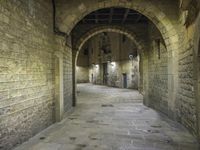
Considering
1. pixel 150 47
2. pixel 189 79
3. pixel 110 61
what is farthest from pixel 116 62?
pixel 189 79

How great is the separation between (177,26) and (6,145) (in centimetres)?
486

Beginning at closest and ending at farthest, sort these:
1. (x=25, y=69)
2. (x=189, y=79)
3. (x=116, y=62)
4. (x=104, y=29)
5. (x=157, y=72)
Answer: (x=25, y=69), (x=189, y=79), (x=157, y=72), (x=104, y=29), (x=116, y=62)

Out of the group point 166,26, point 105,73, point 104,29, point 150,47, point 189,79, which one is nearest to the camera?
point 189,79

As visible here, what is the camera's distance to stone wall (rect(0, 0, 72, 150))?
11.1ft

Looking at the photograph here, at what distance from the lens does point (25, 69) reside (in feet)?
13.4

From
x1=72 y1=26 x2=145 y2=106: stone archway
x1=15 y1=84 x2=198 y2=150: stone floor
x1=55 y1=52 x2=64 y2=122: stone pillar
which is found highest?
x1=72 y1=26 x2=145 y2=106: stone archway

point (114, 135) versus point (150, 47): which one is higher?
point (150, 47)

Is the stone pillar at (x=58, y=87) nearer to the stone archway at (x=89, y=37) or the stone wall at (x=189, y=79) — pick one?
the stone archway at (x=89, y=37)

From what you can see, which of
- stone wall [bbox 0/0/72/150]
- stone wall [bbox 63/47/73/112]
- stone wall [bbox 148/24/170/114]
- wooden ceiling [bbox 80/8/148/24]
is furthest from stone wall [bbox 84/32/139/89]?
stone wall [bbox 0/0/72/150]

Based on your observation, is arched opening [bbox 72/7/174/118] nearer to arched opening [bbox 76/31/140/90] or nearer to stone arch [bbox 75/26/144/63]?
stone arch [bbox 75/26/144/63]

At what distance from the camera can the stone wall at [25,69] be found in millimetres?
3383

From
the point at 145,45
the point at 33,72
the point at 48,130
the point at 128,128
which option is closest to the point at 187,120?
the point at 128,128

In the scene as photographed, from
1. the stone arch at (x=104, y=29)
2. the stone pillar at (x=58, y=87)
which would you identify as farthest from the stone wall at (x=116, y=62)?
the stone pillar at (x=58, y=87)

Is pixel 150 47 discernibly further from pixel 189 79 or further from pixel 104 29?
pixel 189 79
